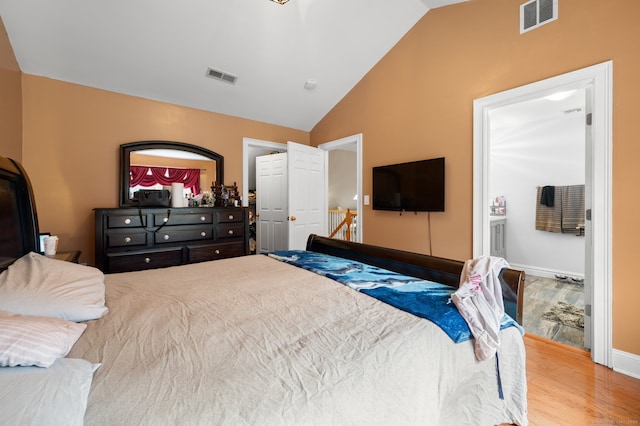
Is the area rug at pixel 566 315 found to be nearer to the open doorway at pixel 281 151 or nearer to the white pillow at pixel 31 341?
the open doorway at pixel 281 151

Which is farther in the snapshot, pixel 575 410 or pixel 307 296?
pixel 575 410

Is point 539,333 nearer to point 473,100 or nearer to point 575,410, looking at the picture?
point 575,410

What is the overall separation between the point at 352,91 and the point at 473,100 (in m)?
1.83

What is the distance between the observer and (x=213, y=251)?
3287 millimetres

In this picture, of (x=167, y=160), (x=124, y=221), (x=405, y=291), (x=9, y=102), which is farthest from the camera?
(x=167, y=160)

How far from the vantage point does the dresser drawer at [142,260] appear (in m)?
2.66

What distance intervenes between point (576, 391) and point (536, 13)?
9.69ft

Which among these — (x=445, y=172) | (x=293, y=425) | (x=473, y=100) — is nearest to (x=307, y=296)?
(x=293, y=425)

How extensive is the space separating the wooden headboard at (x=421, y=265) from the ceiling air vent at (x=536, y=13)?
91.5 inches

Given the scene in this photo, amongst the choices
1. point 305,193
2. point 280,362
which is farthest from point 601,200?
point 305,193

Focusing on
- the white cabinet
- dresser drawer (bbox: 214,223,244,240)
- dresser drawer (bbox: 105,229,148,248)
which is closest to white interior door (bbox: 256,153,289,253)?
dresser drawer (bbox: 214,223,244,240)

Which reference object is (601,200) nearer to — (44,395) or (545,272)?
(545,272)

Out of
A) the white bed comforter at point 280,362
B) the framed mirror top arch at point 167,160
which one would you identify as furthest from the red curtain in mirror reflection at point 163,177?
the white bed comforter at point 280,362

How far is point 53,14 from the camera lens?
2338mm
